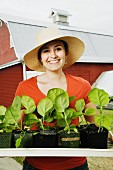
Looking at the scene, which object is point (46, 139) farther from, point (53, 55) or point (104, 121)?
point (53, 55)

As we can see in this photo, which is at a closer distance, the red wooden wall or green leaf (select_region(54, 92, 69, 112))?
green leaf (select_region(54, 92, 69, 112))

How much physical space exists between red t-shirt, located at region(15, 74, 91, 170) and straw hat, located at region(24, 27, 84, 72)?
16 centimetres

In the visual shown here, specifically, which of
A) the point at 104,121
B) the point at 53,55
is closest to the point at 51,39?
the point at 53,55

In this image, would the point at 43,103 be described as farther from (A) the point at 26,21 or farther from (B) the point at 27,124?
(A) the point at 26,21

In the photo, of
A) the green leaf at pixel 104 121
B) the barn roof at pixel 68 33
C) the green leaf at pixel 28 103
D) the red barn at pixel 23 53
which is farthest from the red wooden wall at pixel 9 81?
the green leaf at pixel 104 121

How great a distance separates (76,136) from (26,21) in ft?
38.4

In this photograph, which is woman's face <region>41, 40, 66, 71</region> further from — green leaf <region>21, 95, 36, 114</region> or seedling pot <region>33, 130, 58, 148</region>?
seedling pot <region>33, 130, 58, 148</region>

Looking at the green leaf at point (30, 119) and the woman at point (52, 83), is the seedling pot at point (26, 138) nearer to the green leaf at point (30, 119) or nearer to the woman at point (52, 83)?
the green leaf at point (30, 119)

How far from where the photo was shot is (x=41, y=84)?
1.54m

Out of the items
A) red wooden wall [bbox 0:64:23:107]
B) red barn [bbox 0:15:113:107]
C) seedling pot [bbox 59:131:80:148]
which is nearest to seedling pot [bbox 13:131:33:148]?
seedling pot [bbox 59:131:80:148]

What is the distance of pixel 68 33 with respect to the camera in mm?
12820

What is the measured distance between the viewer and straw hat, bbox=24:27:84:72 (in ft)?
4.99

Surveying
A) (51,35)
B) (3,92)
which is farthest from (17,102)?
(3,92)

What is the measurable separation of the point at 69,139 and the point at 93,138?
4.0 inches
